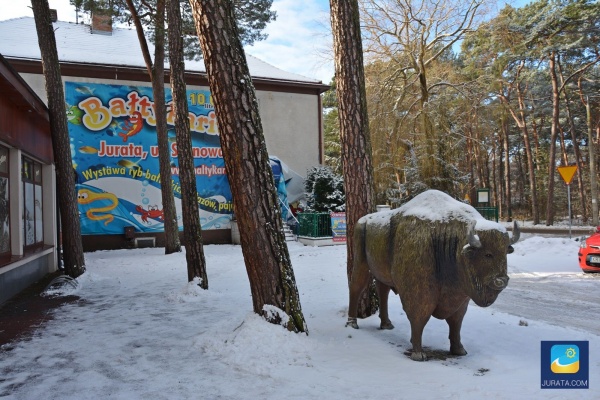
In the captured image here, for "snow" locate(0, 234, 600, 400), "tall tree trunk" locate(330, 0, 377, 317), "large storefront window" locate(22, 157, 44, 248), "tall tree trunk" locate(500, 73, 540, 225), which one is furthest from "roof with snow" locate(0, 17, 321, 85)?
"tall tree trunk" locate(500, 73, 540, 225)

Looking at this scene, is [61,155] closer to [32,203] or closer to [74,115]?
[32,203]

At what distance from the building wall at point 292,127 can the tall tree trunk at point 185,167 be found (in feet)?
35.9

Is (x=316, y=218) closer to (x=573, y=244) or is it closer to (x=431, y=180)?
(x=431, y=180)

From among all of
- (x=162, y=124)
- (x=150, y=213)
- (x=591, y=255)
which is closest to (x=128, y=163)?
(x=150, y=213)

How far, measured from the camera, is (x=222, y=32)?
16.9ft

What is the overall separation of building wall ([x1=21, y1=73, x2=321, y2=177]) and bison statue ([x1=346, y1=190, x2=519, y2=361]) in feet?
51.9

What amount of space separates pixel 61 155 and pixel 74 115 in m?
7.54

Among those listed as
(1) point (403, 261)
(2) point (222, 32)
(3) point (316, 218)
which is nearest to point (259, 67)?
(3) point (316, 218)

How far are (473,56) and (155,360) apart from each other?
29.1 m

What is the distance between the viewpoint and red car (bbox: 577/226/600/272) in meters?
10.4

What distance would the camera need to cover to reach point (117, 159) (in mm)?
17578

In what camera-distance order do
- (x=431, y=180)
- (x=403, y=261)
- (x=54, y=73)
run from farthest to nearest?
1. (x=431, y=180)
2. (x=54, y=73)
3. (x=403, y=261)

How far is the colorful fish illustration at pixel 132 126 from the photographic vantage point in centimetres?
1777

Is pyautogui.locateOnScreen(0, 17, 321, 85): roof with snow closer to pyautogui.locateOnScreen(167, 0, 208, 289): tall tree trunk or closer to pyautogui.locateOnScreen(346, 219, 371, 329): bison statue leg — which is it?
pyautogui.locateOnScreen(167, 0, 208, 289): tall tree trunk
